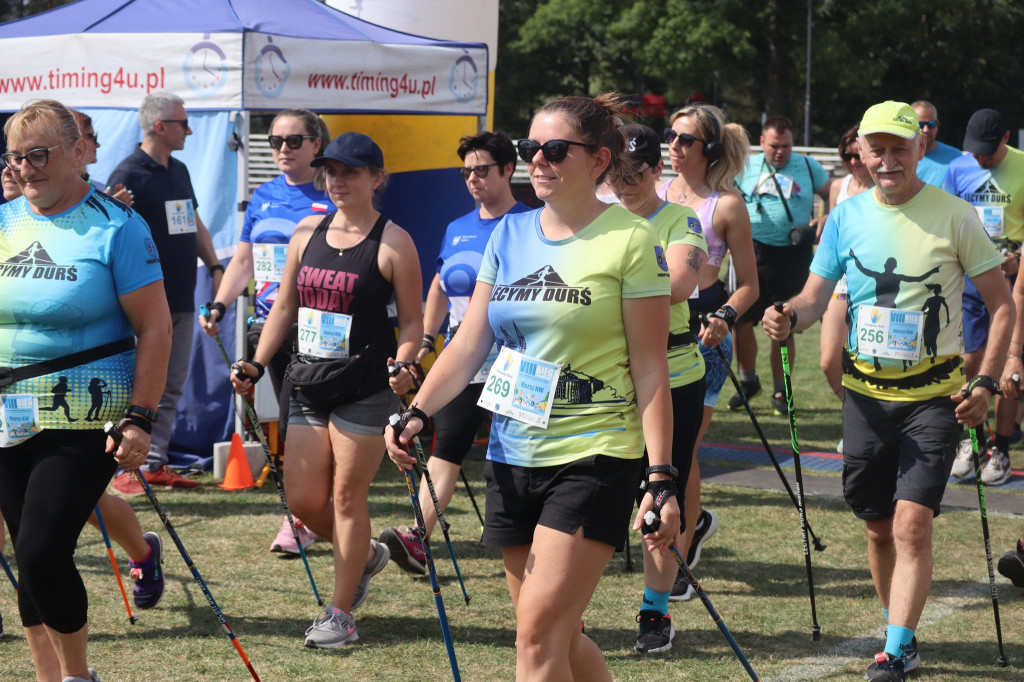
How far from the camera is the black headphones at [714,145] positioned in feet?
17.1

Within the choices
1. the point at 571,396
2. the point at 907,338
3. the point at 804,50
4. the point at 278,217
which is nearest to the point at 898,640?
the point at 907,338

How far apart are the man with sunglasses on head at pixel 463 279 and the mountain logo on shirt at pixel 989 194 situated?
161 inches

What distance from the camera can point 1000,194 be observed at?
8.27 meters

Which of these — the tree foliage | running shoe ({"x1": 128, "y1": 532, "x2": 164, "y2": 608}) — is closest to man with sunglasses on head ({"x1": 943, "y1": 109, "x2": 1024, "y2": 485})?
running shoe ({"x1": 128, "y1": 532, "x2": 164, "y2": 608})

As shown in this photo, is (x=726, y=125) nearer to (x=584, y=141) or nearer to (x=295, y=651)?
(x=584, y=141)

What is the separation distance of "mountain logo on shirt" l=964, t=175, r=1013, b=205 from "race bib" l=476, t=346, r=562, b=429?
600 centimetres

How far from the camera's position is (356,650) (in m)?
4.92

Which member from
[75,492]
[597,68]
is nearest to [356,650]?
[75,492]

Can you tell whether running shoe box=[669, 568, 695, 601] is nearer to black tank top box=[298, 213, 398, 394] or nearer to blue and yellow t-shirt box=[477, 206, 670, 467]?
black tank top box=[298, 213, 398, 394]

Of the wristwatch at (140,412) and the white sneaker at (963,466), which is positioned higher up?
the wristwatch at (140,412)

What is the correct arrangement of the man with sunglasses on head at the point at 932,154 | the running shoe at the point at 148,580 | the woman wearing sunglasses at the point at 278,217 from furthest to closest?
1. the man with sunglasses on head at the point at 932,154
2. the woman wearing sunglasses at the point at 278,217
3. the running shoe at the point at 148,580

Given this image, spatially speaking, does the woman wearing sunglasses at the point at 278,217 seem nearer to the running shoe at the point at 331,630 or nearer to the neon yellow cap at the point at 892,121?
the running shoe at the point at 331,630

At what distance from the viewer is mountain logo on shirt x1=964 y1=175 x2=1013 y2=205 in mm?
8266

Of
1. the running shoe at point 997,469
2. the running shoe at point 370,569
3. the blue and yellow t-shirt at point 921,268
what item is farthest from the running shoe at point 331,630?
the running shoe at point 997,469
